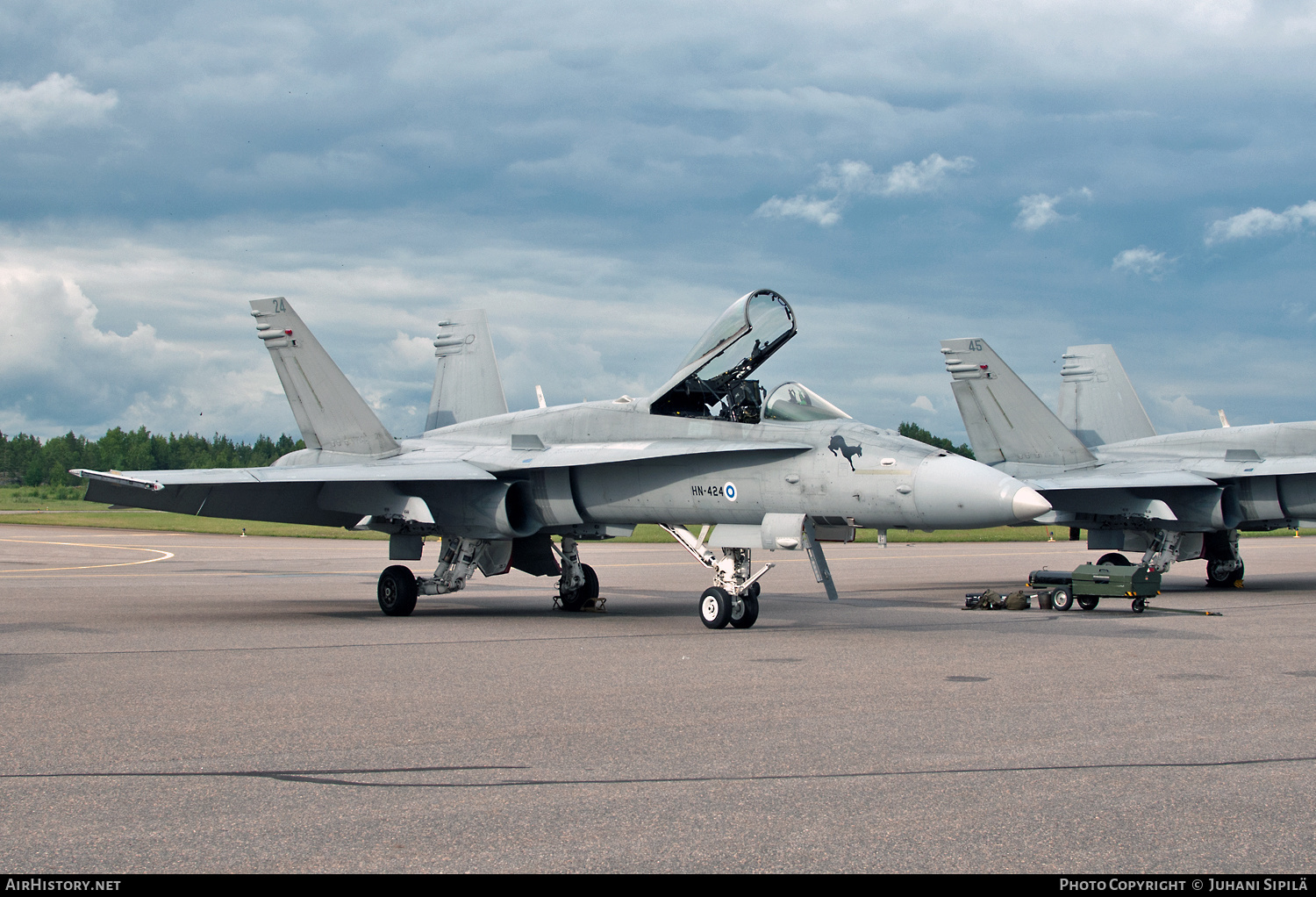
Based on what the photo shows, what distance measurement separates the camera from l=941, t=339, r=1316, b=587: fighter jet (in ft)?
62.6

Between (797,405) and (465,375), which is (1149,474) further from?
(465,375)

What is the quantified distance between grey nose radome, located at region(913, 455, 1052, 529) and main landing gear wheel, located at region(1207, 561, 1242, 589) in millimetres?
11893

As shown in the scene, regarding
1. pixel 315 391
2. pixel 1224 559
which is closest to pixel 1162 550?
pixel 1224 559

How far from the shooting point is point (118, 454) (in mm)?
137625

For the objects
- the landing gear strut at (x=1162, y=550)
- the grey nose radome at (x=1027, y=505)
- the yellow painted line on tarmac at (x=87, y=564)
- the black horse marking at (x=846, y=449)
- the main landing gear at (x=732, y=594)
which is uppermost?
the black horse marking at (x=846, y=449)

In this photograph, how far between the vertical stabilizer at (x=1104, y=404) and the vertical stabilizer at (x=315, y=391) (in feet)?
56.9

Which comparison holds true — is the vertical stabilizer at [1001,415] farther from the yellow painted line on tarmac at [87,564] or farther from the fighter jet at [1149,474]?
the yellow painted line on tarmac at [87,564]

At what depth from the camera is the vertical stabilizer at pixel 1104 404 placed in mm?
26609

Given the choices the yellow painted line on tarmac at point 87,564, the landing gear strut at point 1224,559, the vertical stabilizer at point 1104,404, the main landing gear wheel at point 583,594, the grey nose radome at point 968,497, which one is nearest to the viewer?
the grey nose radome at point 968,497

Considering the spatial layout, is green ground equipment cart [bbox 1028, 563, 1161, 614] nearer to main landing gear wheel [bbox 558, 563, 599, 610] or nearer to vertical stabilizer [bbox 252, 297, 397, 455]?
main landing gear wheel [bbox 558, 563, 599, 610]

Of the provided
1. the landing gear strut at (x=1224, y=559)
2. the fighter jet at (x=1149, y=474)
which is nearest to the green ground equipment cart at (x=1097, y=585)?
the fighter jet at (x=1149, y=474)

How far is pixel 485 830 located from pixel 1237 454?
1967cm

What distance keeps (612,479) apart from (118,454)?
140566 mm

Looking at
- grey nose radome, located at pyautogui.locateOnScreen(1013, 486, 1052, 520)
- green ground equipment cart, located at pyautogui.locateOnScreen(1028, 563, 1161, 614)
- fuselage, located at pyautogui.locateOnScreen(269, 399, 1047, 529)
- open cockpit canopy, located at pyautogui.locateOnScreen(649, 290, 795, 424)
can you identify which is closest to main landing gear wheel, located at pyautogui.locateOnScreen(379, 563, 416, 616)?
fuselage, located at pyautogui.locateOnScreen(269, 399, 1047, 529)
